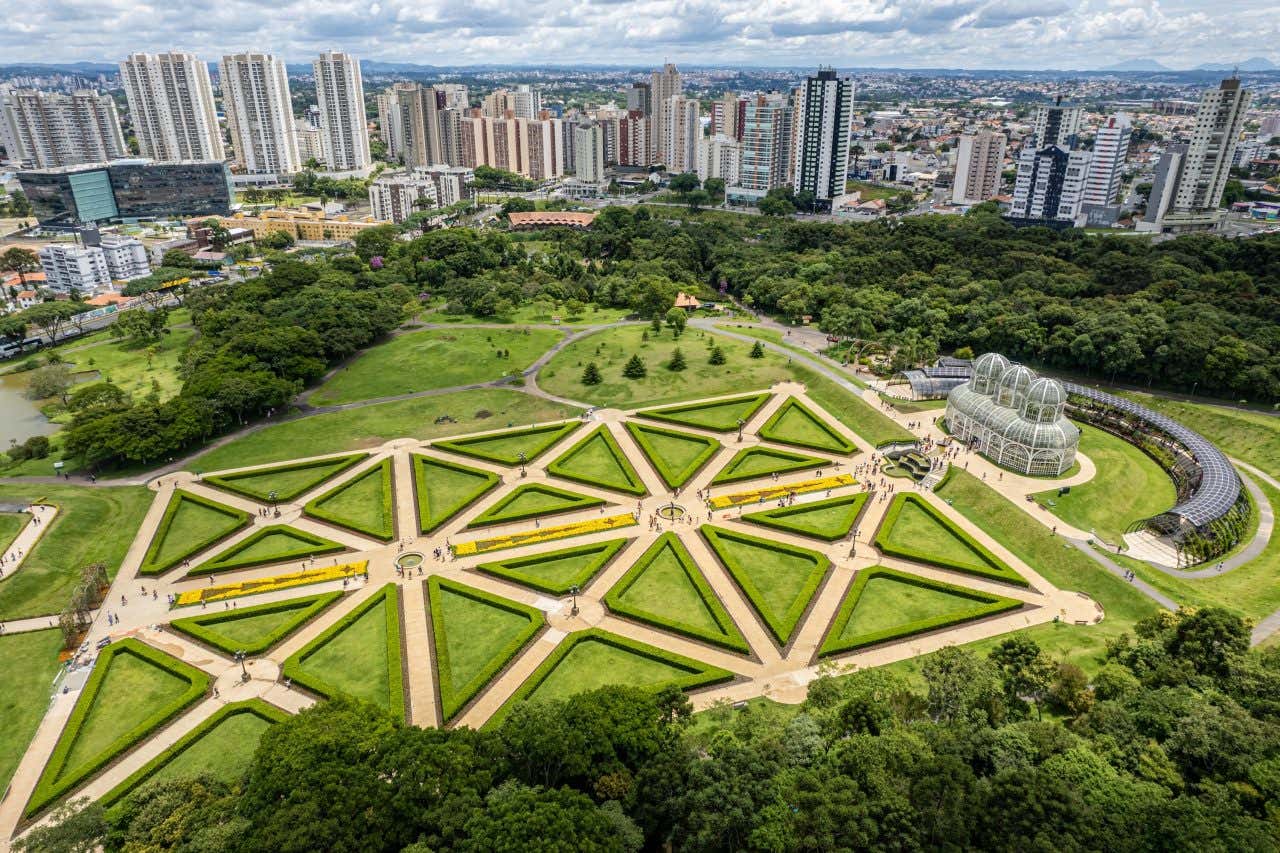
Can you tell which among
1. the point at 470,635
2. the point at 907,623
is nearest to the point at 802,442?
the point at 907,623

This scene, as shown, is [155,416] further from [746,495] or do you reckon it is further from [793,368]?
[793,368]

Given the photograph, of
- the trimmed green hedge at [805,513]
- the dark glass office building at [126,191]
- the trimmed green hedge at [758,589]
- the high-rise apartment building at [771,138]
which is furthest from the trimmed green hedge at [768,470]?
the dark glass office building at [126,191]

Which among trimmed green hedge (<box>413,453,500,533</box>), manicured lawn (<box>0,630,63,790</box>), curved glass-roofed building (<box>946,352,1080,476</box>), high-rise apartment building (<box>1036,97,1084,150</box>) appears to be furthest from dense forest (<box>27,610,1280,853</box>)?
high-rise apartment building (<box>1036,97,1084,150</box>)

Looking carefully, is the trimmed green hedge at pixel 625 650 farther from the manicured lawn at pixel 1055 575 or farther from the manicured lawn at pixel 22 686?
the manicured lawn at pixel 22 686

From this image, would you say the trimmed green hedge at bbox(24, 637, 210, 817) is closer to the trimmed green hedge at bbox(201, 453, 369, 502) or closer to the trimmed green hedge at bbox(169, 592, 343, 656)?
the trimmed green hedge at bbox(169, 592, 343, 656)

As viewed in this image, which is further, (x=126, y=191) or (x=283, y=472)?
(x=126, y=191)

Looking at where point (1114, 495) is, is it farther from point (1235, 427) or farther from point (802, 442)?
point (802, 442)
